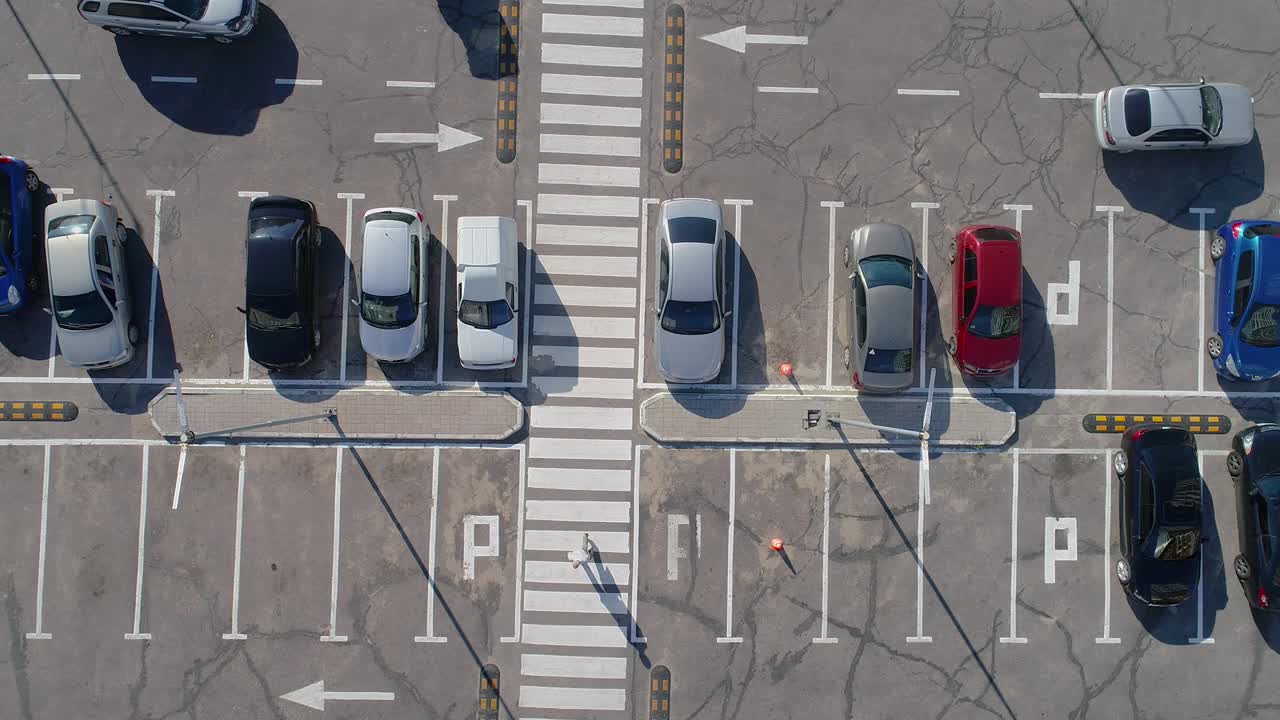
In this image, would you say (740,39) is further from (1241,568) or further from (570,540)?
(1241,568)

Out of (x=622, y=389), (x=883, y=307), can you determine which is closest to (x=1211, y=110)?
(x=883, y=307)

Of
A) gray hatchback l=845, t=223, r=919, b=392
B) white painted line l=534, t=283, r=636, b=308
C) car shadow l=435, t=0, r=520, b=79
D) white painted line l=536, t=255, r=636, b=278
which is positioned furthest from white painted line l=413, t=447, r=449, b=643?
gray hatchback l=845, t=223, r=919, b=392

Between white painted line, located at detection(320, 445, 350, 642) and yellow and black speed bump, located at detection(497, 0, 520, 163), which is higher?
yellow and black speed bump, located at detection(497, 0, 520, 163)

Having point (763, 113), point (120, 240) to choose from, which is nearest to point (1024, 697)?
point (763, 113)

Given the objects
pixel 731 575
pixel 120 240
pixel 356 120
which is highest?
pixel 356 120

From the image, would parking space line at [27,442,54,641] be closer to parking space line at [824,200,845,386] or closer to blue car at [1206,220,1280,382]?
parking space line at [824,200,845,386]

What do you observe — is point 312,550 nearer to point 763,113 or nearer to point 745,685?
point 745,685

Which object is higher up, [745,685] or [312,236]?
[312,236]

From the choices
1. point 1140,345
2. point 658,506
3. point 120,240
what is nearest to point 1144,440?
point 1140,345
